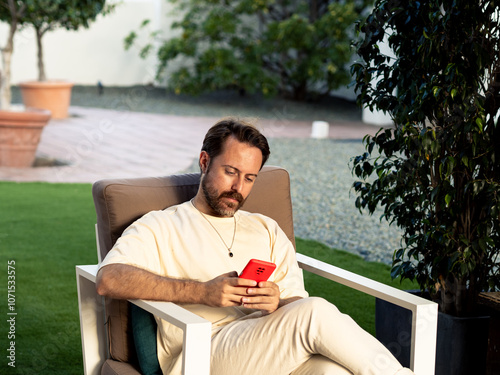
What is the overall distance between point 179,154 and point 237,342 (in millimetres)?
6970

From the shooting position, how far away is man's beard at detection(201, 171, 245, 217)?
93.0 inches

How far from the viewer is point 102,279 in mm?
2100

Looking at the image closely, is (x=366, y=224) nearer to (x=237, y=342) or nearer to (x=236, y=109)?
(x=237, y=342)

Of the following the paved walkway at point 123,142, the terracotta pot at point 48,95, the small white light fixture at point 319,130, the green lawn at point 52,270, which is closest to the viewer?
the green lawn at point 52,270

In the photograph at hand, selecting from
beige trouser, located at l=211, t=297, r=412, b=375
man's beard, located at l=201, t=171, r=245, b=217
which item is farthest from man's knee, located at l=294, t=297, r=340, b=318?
man's beard, located at l=201, t=171, r=245, b=217

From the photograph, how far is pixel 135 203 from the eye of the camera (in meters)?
2.49

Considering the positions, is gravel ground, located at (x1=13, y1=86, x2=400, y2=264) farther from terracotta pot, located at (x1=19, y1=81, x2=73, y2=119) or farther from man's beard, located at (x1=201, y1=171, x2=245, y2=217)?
terracotta pot, located at (x1=19, y1=81, x2=73, y2=119)

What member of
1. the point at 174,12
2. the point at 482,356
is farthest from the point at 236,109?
the point at 482,356

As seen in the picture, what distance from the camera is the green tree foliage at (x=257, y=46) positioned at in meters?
13.2

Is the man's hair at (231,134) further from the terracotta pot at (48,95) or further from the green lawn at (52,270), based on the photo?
the terracotta pot at (48,95)

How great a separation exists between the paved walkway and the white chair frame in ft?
16.9

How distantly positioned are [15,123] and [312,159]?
11.3 feet

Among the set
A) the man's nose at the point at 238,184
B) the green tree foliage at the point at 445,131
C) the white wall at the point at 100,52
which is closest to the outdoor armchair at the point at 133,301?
the man's nose at the point at 238,184

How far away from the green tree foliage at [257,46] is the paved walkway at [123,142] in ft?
4.64
